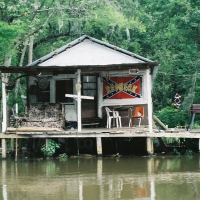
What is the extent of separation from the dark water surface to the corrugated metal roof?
4140 millimetres

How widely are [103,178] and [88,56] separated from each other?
7294 millimetres

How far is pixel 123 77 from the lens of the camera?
1983cm

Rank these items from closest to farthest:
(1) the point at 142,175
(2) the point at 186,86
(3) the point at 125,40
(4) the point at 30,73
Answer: (1) the point at 142,175, (4) the point at 30,73, (2) the point at 186,86, (3) the point at 125,40

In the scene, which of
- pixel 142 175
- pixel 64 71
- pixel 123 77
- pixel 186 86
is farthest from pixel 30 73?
pixel 186 86

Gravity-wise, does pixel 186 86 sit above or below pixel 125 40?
below

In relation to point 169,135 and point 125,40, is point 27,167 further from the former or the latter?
point 125,40

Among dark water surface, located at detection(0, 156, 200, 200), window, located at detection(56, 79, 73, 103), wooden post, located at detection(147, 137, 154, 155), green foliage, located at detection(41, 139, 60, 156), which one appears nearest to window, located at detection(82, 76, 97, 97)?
window, located at detection(56, 79, 73, 103)

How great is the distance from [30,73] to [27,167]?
4.16 m

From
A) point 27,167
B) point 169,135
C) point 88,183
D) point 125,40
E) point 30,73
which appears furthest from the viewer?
point 125,40

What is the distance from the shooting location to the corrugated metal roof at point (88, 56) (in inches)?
750

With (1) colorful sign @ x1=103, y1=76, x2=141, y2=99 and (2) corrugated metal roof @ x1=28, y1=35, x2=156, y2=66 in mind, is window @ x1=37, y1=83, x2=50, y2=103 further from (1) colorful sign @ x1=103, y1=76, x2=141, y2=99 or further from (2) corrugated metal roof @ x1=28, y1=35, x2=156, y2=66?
(1) colorful sign @ x1=103, y1=76, x2=141, y2=99

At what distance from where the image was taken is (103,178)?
13.4m

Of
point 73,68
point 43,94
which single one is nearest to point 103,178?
point 73,68

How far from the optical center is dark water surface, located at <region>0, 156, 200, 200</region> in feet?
36.6
